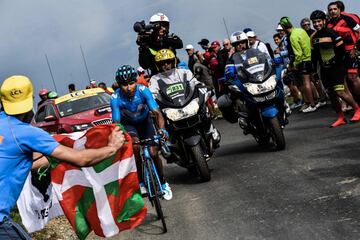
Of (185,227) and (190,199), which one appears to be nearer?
(185,227)

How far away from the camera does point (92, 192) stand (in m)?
5.99

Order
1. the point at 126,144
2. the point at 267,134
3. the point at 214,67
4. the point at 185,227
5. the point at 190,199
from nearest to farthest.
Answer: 1. the point at 126,144
2. the point at 185,227
3. the point at 190,199
4. the point at 267,134
5. the point at 214,67

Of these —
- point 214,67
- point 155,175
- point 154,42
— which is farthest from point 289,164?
point 214,67

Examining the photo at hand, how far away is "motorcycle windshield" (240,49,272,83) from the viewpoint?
10.8m

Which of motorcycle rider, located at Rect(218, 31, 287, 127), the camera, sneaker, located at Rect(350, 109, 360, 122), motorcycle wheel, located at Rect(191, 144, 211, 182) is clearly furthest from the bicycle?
sneaker, located at Rect(350, 109, 360, 122)

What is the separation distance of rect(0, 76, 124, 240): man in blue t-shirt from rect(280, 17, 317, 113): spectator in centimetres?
1137

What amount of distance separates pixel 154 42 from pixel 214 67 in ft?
25.8

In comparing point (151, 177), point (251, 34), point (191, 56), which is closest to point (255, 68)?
point (251, 34)

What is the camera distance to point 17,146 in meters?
4.57

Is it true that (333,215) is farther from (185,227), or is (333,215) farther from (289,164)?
(289,164)

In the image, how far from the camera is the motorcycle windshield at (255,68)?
425 inches

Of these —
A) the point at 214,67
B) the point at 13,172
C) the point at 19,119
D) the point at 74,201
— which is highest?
the point at 19,119

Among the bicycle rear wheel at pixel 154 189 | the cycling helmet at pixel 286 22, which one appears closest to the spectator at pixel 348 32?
the cycling helmet at pixel 286 22

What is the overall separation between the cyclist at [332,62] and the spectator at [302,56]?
102 inches
